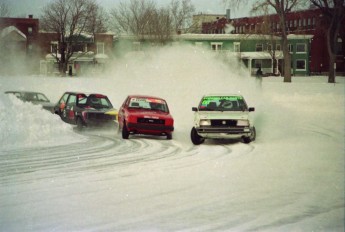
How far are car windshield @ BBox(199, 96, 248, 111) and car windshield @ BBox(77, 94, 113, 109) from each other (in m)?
1.00

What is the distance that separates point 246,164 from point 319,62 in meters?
1.47

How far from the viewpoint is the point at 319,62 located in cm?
526

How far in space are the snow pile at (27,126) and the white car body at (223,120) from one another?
4.35 feet

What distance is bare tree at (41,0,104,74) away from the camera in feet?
12.8

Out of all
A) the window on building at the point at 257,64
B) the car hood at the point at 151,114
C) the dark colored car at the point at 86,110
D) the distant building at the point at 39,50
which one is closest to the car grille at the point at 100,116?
the dark colored car at the point at 86,110

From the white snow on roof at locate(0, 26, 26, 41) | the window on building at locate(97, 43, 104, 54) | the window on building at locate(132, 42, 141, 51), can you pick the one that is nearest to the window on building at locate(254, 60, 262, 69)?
the window on building at locate(132, 42, 141, 51)

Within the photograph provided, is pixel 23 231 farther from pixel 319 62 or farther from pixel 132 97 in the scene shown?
pixel 319 62

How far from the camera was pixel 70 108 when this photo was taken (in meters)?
4.30

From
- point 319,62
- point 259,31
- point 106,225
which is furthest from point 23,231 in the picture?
point 319,62

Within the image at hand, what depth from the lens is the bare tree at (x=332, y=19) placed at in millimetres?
5203

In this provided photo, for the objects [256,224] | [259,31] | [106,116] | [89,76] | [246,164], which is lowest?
[256,224]

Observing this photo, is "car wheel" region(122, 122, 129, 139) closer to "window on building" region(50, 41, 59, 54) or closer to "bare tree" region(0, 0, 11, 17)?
"window on building" region(50, 41, 59, 54)

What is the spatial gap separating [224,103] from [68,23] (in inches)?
75.4

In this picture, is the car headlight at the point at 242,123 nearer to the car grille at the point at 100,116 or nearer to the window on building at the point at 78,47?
the car grille at the point at 100,116
